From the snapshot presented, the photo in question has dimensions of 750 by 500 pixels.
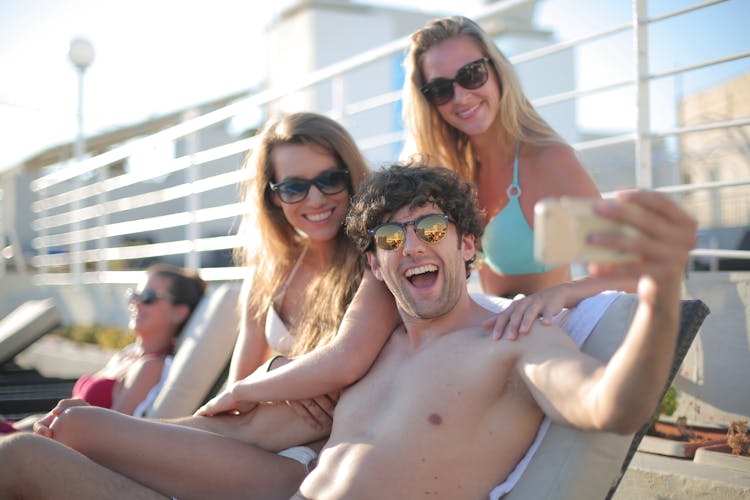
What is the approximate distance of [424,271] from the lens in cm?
224

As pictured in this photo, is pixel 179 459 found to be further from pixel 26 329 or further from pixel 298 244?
pixel 26 329

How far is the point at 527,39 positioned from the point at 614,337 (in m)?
20.6

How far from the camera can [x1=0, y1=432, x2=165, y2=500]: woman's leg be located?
2174mm

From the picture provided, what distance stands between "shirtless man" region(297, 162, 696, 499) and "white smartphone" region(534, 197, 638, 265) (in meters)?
0.03

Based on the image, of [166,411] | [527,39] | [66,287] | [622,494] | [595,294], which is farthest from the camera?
[527,39]

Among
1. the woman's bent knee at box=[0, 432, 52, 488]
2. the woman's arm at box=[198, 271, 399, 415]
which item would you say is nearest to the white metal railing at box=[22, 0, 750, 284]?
the woman's arm at box=[198, 271, 399, 415]

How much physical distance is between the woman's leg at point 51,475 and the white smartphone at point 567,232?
1.71 meters

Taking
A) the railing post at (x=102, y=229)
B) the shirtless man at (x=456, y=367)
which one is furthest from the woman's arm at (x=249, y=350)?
the railing post at (x=102, y=229)

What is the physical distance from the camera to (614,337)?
2.04 m

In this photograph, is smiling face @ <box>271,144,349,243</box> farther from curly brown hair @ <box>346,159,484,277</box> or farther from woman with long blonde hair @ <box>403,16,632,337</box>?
curly brown hair @ <box>346,159,484,277</box>

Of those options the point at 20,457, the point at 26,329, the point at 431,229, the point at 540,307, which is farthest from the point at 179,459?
the point at 26,329

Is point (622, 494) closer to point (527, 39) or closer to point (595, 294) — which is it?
point (595, 294)

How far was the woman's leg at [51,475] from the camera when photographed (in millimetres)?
2174

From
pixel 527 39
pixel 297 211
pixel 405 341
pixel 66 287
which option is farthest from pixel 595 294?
pixel 527 39
